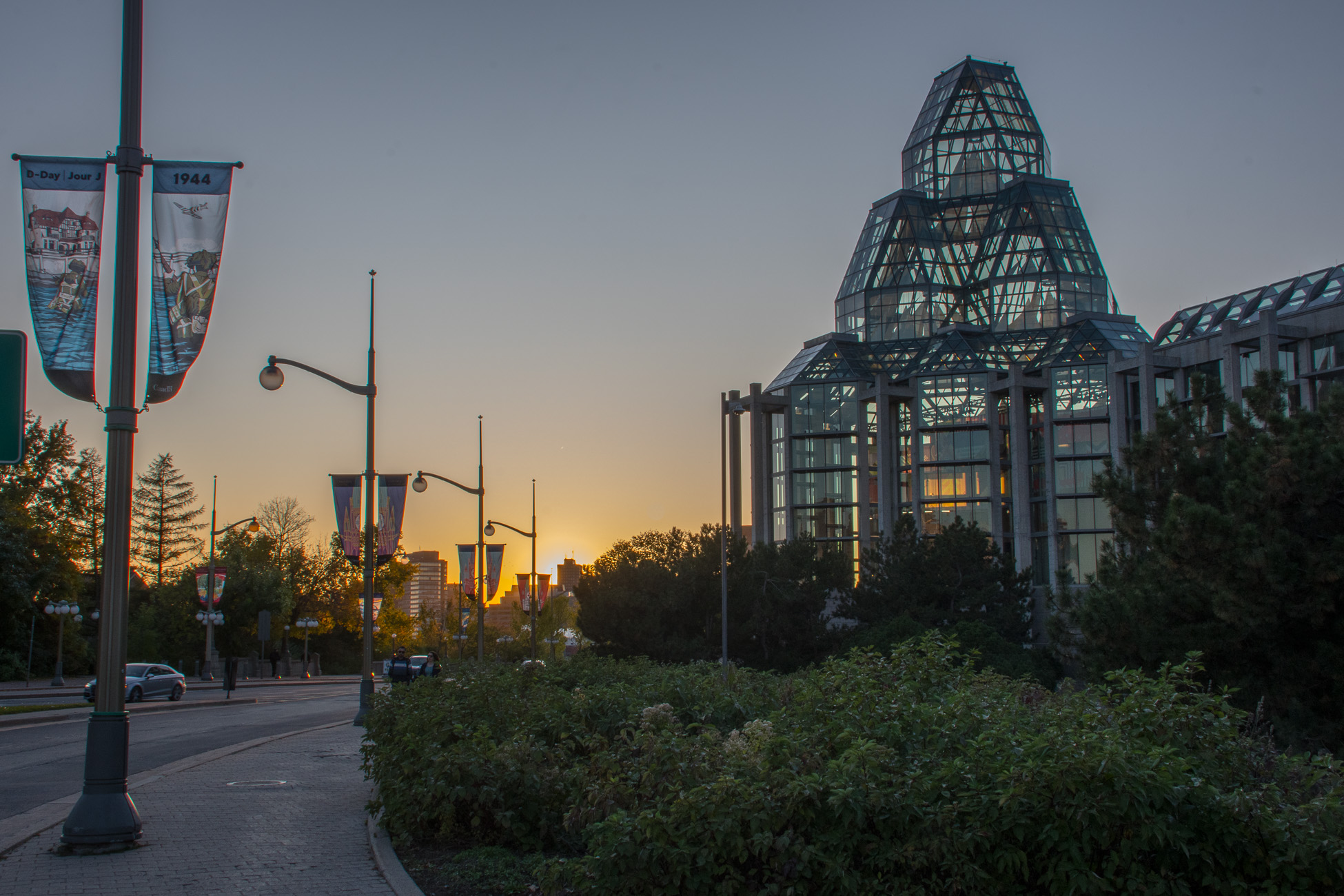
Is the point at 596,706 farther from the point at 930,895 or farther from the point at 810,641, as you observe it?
the point at 810,641

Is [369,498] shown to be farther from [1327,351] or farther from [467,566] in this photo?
[1327,351]

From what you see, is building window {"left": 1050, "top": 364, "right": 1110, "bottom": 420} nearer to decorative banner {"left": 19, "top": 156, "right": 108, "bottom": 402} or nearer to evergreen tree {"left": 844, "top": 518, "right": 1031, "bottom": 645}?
evergreen tree {"left": 844, "top": 518, "right": 1031, "bottom": 645}

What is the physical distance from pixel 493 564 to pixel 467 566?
1.38m

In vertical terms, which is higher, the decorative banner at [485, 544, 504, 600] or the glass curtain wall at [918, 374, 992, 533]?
the glass curtain wall at [918, 374, 992, 533]

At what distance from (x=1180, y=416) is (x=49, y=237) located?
22.8 m

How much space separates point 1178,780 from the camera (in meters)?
6.14

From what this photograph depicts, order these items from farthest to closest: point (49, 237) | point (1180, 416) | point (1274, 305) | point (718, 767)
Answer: point (1274, 305)
point (1180, 416)
point (49, 237)
point (718, 767)

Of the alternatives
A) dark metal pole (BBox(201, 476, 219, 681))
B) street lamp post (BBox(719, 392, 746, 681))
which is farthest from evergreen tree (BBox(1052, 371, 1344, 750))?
dark metal pole (BBox(201, 476, 219, 681))

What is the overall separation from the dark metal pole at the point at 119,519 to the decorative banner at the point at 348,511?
51.0 feet

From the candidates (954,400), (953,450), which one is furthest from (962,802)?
(954,400)

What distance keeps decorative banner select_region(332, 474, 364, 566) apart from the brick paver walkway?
10.8 meters

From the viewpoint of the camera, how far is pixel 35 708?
29109 mm

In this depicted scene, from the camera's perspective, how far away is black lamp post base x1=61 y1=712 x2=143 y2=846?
9.50 metres

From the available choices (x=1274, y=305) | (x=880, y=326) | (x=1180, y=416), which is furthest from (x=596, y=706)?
(x=880, y=326)
